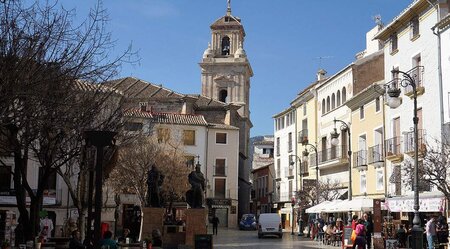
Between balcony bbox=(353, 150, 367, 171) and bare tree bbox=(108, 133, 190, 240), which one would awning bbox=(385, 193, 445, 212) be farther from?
bare tree bbox=(108, 133, 190, 240)

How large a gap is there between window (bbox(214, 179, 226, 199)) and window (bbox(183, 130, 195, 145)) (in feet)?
16.3

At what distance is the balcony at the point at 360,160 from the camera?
39.2 m

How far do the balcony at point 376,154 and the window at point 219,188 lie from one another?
2708cm

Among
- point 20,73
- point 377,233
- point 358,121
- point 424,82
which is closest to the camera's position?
point 20,73

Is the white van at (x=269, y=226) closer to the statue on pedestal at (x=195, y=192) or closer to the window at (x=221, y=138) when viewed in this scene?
the statue on pedestal at (x=195, y=192)

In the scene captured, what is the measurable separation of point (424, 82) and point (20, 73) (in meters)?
23.1

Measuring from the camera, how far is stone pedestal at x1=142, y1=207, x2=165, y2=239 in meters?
25.1

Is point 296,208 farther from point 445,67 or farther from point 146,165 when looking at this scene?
point 445,67

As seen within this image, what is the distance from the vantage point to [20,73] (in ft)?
35.2

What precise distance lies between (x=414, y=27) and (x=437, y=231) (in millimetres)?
11682

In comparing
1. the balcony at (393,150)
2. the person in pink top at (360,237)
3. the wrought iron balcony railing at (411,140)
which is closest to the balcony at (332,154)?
the balcony at (393,150)

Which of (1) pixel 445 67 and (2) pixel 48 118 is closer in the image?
(2) pixel 48 118

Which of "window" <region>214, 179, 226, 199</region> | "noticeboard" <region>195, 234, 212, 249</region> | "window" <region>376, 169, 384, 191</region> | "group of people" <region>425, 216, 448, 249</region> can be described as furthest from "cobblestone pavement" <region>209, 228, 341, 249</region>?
"window" <region>214, 179, 226, 199</region>

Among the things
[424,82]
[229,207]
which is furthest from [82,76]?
[229,207]
